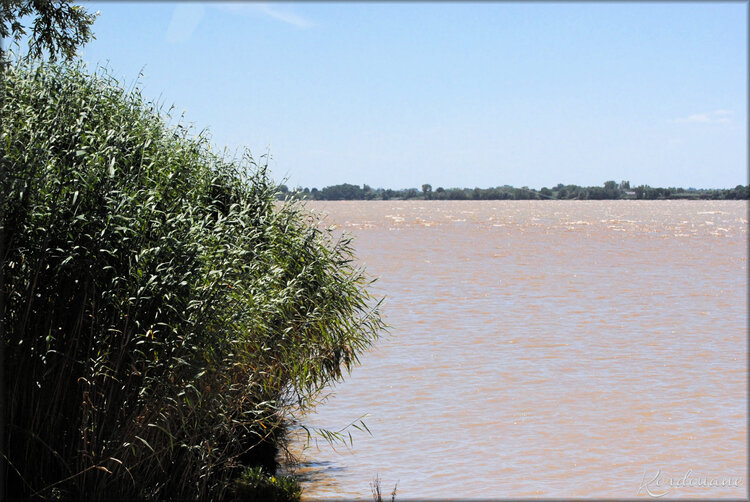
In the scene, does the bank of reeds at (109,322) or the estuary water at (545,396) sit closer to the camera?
the bank of reeds at (109,322)

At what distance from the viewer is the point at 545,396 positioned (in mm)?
17391

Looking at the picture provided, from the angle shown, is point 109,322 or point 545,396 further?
point 545,396

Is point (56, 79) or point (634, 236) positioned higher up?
point (56, 79)

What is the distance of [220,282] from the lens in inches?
325

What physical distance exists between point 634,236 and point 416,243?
77.0 feet

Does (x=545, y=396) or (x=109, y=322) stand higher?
(x=109, y=322)

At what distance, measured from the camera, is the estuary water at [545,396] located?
477 inches

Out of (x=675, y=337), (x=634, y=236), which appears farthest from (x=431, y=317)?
(x=634, y=236)

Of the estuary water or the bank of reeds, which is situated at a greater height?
the bank of reeds

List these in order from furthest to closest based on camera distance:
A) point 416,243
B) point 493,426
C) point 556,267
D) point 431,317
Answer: point 416,243 → point 556,267 → point 431,317 → point 493,426

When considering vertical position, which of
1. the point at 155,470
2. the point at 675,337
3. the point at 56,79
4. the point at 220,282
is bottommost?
the point at 675,337

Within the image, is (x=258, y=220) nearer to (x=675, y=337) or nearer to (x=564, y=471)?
(x=564, y=471)

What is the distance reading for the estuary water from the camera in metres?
12.1

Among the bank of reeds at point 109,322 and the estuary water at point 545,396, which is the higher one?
the bank of reeds at point 109,322
